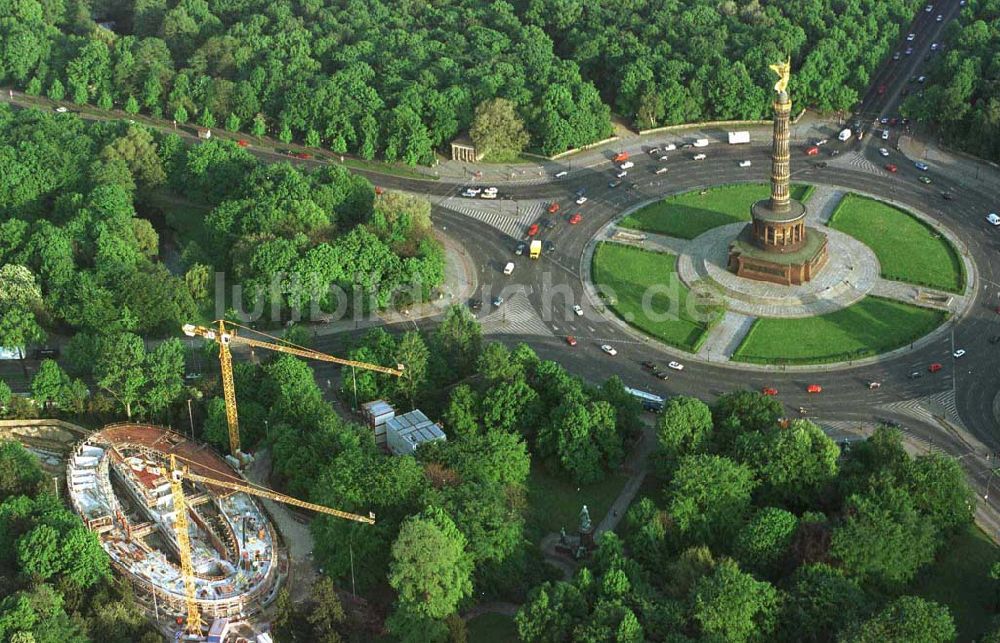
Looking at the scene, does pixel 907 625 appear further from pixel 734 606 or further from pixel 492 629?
pixel 492 629

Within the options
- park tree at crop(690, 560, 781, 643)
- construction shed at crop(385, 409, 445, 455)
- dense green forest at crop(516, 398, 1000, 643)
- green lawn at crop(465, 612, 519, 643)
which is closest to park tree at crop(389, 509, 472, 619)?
green lawn at crop(465, 612, 519, 643)

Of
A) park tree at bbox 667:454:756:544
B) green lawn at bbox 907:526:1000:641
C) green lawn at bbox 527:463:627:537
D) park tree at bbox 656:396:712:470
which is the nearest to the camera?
green lawn at bbox 907:526:1000:641

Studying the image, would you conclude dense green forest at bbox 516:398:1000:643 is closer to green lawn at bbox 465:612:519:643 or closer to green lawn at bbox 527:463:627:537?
green lawn at bbox 527:463:627:537

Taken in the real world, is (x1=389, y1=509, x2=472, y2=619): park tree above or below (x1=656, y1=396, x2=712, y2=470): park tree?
below

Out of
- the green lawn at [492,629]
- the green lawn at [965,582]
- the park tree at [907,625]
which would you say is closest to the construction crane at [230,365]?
the green lawn at [492,629]

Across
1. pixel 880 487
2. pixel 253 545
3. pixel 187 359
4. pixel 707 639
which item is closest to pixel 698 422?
pixel 880 487

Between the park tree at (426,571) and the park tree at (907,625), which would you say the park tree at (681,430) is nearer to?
the park tree at (426,571)
